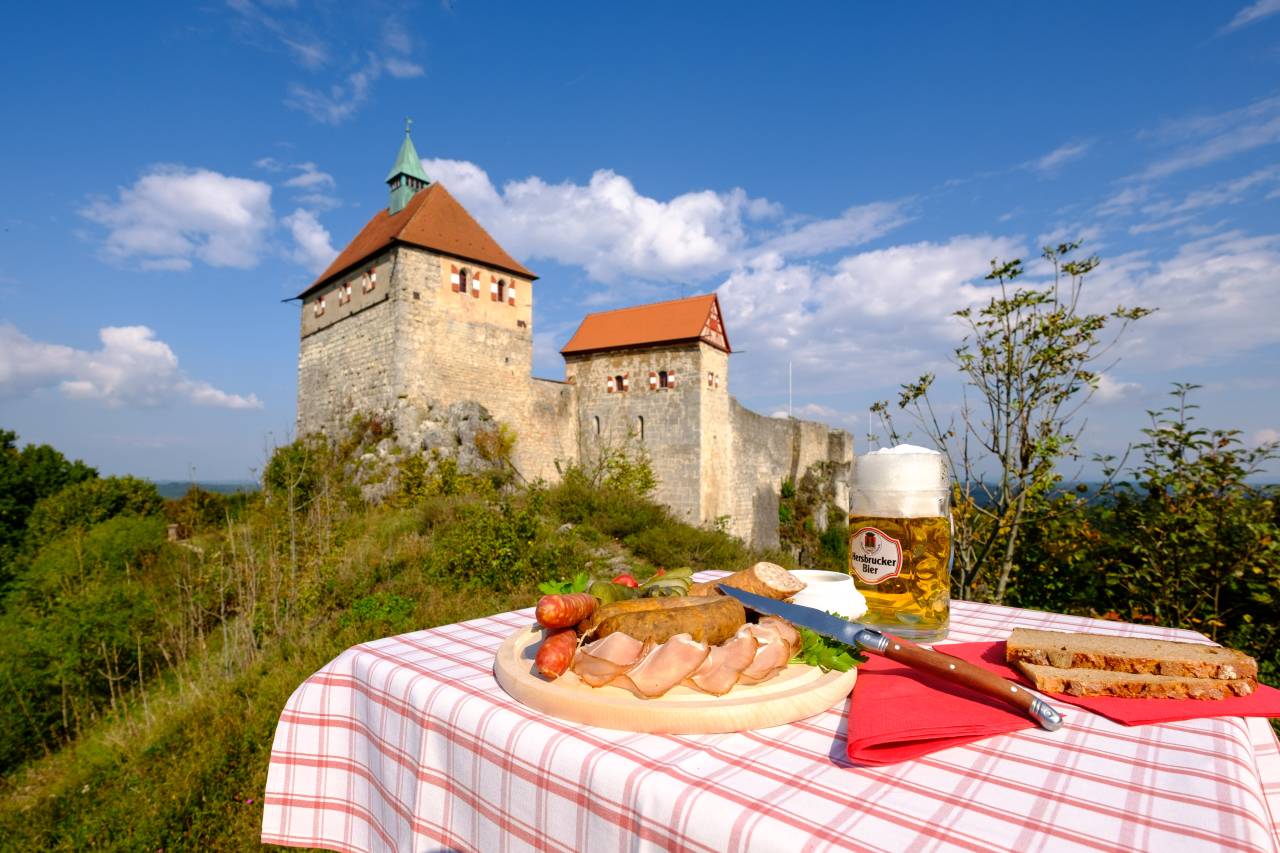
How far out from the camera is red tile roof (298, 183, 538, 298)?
1573cm

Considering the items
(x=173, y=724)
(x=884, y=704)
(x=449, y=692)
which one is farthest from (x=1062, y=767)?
(x=173, y=724)

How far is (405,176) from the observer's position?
18.9 m

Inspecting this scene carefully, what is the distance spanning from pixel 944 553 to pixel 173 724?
5.97 m

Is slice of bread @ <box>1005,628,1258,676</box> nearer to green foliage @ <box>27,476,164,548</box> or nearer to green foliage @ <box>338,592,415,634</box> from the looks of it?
green foliage @ <box>338,592,415,634</box>

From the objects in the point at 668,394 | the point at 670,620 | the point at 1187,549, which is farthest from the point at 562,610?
the point at 668,394

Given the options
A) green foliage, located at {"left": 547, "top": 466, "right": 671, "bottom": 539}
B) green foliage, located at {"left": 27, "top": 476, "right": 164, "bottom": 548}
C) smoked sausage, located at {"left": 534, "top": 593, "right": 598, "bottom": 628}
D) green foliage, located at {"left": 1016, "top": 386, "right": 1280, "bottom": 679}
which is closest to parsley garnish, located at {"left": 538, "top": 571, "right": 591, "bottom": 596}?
smoked sausage, located at {"left": 534, "top": 593, "right": 598, "bottom": 628}

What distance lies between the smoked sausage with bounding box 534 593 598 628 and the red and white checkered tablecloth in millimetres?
186

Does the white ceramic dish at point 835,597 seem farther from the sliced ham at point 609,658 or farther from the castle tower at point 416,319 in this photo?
the castle tower at point 416,319

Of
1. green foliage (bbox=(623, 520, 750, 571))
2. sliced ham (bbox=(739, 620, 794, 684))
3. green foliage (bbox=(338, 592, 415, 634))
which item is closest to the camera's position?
sliced ham (bbox=(739, 620, 794, 684))

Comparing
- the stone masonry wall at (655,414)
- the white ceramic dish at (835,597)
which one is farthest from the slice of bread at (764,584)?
the stone masonry wall at (655,414)

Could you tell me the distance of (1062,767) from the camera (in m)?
0.98

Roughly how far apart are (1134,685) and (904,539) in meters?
0.52

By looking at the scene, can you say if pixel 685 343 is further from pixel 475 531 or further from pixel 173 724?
pixel 173 724

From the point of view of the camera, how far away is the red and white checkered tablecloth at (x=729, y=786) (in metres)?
0.81
